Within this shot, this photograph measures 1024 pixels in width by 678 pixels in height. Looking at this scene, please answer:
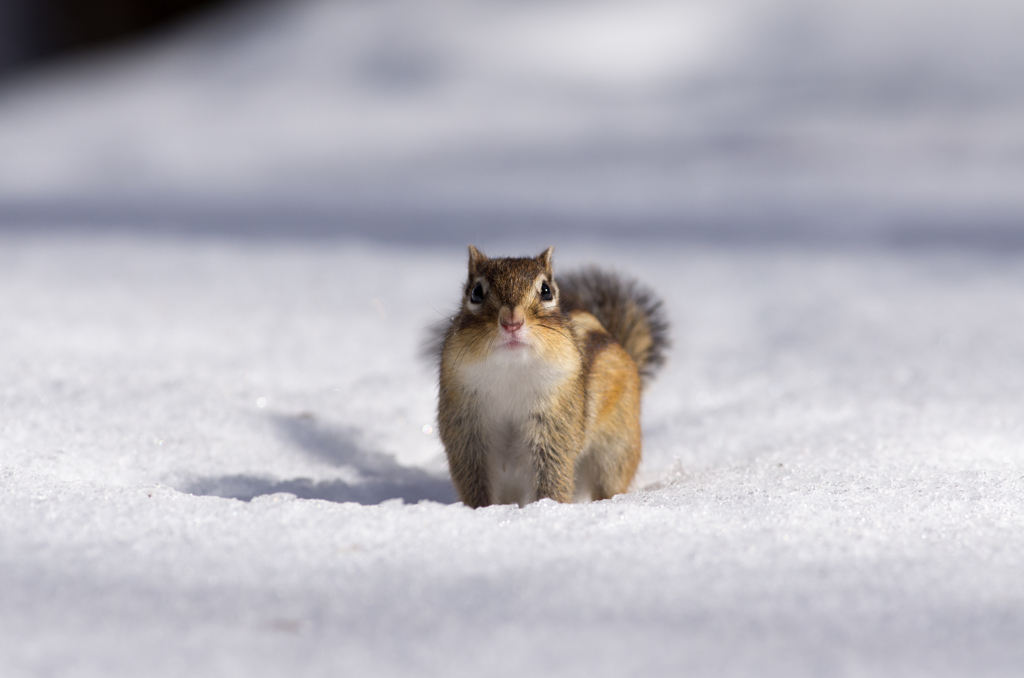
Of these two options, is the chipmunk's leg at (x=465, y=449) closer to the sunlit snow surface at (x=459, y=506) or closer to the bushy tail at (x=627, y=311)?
the sunlit snow surface at (x=459, y=506)

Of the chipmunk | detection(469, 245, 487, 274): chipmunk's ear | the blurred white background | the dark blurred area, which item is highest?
the dark blurred area

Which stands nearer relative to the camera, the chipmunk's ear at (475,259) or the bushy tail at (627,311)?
the chipmunk's ear at (475,259)

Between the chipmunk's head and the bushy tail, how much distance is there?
515mm

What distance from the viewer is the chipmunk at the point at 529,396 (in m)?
2.09

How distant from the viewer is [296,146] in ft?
26.1

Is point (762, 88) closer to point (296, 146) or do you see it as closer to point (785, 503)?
point (296, 146)

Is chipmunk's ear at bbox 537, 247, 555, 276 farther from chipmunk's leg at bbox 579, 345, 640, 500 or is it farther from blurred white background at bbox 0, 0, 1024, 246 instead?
blurred white background at bbox 0, 0, 1024, 246

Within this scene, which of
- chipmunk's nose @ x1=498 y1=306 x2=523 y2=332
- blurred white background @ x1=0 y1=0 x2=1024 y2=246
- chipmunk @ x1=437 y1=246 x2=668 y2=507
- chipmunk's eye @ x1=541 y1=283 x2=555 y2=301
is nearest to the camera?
chipmunk's nose @ x1=498 y1=306 x2=523 y2=332

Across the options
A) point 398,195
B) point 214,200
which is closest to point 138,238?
point 214,200

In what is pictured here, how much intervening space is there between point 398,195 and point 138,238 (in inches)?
68.9

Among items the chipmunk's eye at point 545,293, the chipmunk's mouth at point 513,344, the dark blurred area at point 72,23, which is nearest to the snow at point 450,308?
the chipmunk's mouth at point 513,344

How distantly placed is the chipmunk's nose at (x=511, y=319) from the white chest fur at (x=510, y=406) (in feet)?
0.19

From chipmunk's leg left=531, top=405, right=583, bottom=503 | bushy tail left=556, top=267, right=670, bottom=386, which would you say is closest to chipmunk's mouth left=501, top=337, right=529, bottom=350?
chipmunk's leg left=531, top=405, right=583, bottom=503

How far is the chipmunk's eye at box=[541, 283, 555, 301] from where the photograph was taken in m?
2.20
